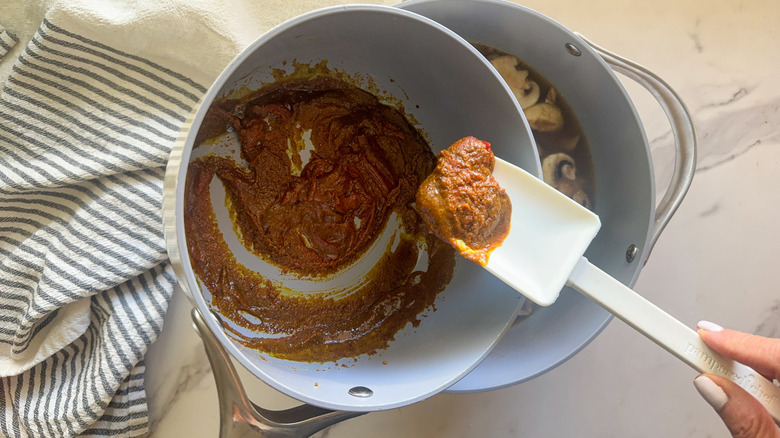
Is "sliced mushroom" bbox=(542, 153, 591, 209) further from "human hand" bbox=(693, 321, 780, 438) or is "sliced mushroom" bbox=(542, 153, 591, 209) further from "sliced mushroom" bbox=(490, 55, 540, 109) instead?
"human hand" bbox=(693, 321, 780, 438)

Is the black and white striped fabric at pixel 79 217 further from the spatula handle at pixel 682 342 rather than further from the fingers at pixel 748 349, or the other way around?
the fingers at pixel 748 349

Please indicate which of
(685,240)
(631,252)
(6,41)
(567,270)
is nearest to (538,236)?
(567,270)

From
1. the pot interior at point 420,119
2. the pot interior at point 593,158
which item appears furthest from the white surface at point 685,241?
the pot interior at point 420,119

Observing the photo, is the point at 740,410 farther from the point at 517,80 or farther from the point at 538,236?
the point at 517,80

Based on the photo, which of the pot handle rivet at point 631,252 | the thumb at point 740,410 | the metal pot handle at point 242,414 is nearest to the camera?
the thumb at point 740,410

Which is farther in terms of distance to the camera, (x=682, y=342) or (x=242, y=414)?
(x=242, y=414)

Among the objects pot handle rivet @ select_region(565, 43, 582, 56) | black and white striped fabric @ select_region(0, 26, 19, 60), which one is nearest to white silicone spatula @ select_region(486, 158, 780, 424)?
pot handle rivet @ select_region(565, 43, 582, 56)
